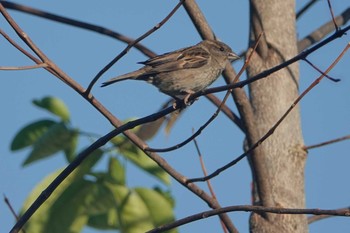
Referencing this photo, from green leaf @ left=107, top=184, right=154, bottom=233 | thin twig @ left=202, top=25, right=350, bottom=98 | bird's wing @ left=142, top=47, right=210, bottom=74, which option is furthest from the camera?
bird's wing @ left=142, top=47, right=210, bottom=74

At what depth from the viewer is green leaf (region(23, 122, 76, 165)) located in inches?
201

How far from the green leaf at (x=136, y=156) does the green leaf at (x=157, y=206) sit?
203mm

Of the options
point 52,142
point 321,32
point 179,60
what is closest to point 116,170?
point 52,142

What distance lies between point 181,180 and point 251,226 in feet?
3.32

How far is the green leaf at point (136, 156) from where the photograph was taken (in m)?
5.47

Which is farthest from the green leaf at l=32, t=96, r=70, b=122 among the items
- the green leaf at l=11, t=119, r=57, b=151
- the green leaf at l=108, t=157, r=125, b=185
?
the green leaf at l=108, t=157, r=125, b=185

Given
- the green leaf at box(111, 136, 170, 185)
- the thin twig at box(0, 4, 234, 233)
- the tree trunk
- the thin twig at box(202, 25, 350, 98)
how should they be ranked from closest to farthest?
1. the thin twig at box(202, 25, 350, 98)
2. the thin twig at box(0, 4, 234, 233)
3. the tree trunk
4. the green leaf at box(111, 136, 170, 185)

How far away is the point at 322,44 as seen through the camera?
3256mm

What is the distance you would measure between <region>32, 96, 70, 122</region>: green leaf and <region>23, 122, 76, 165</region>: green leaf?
0.13 metres

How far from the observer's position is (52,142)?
5180 millimetres

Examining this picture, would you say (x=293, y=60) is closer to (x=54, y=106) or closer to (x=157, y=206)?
(x=157, y=206)

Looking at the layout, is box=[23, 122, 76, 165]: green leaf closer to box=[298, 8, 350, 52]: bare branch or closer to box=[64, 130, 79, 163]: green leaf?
box=[64, 130, 79, 163]: green leaf

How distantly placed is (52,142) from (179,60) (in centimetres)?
181

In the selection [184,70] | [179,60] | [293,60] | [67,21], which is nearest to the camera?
[293,60]
